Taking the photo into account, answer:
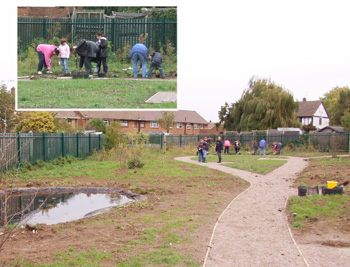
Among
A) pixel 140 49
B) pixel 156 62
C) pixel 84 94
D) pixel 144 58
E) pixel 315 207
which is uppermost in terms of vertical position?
pixel 140 49

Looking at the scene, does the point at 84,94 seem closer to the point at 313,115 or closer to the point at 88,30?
Answer: the point at 88,30

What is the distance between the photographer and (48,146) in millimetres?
23328

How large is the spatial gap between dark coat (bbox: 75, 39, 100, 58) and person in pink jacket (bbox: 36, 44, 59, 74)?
100 centimetres

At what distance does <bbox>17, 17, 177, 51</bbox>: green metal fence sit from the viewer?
18578 mm

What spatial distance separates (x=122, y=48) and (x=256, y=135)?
82.5 feet

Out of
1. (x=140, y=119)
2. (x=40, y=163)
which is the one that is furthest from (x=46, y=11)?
(x=140, y=119)

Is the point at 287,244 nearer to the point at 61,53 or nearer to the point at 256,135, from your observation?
the point at 61,53

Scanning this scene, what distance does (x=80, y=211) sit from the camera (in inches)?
466

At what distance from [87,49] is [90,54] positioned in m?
0.27

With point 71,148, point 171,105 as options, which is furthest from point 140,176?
point 71,148

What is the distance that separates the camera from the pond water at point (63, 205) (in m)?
10.8

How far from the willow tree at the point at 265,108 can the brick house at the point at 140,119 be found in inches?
513

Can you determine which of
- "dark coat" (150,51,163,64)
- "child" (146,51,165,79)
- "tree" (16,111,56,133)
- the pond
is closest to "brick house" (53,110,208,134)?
"tree" (16,111,56,133)

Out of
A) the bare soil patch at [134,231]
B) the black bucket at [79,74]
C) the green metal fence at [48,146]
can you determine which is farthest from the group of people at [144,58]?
the bare soil patch at [134,231]
